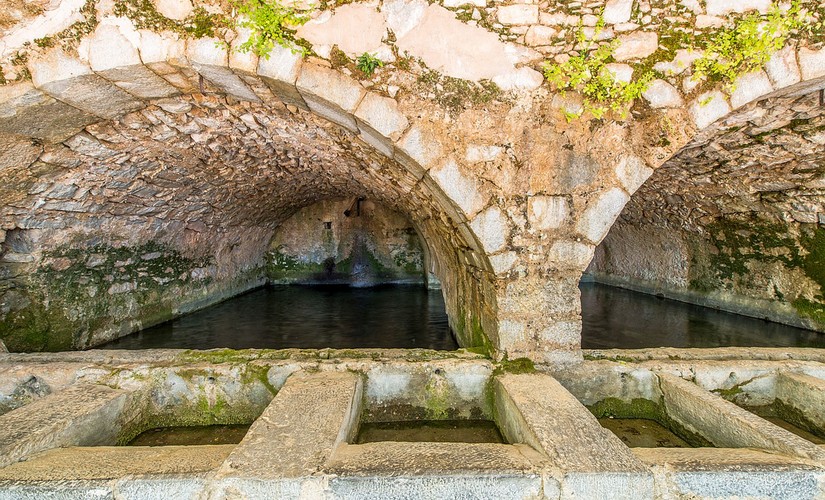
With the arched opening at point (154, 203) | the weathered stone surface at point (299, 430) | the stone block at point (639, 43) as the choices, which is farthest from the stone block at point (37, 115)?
the stone block at point (639, 43)

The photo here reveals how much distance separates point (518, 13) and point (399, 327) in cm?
407

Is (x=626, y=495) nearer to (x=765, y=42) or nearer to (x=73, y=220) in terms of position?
(x=765, y=42)

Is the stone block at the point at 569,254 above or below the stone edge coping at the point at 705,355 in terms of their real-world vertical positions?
above

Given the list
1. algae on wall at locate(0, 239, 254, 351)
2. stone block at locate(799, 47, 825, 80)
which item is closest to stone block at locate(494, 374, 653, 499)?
stone block at locate(799, 47, 825, 80)

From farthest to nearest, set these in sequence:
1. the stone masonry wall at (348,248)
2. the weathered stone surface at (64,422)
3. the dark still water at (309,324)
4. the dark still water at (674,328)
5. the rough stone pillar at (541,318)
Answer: the stone masonry wall at (348,248)
the dark still water at (309,324)
the dark still water at (674,328)
the rough stone pillar at (541,318)
the weathered stone surface at (64,422)

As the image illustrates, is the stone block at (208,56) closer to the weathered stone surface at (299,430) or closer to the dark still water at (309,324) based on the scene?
the weathered stone surface at (299,430)

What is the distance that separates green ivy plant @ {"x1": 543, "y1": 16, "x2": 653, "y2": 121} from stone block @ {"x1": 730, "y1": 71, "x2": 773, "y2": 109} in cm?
47

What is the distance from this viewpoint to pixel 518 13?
2412 millimetres

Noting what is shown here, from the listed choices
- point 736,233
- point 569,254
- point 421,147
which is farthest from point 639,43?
point 736,233

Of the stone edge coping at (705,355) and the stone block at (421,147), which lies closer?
the stone block at (421,147)

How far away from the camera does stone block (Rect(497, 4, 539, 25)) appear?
2.41m

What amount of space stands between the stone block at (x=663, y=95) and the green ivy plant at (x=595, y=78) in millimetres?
45

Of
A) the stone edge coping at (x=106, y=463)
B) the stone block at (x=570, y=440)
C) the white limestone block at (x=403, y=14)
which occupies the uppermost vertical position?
the white limestone block at (x=403, y=14)

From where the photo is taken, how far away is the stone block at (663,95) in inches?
95.9
